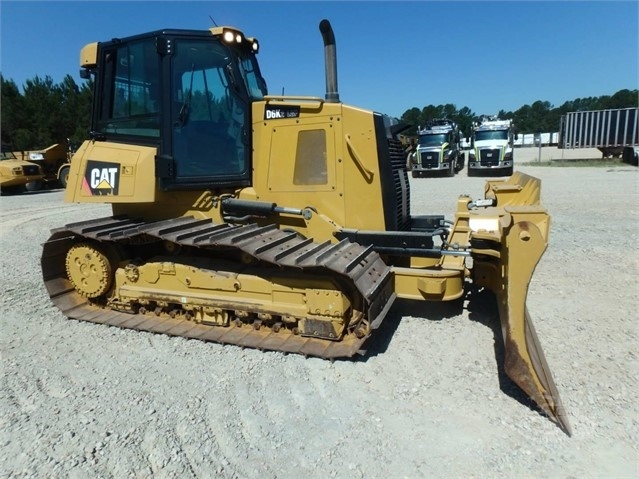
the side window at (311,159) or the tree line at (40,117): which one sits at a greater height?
the tree line at (40,117)

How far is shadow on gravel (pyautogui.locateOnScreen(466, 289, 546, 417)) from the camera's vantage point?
320 centimetres

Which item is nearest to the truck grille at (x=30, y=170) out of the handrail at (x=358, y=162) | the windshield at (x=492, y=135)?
the handrail at (x=358, y=162)

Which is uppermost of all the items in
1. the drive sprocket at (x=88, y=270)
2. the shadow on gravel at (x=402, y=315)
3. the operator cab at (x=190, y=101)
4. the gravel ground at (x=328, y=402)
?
the operator cab at (x=190, y=101)

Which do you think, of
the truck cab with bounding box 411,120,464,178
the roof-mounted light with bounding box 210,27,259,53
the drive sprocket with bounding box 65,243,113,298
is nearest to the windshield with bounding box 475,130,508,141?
the truck cab with bounding box 411,120,464,178

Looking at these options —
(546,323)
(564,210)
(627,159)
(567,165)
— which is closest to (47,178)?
(564,210)

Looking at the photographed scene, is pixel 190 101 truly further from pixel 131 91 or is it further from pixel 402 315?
pixel 402 315

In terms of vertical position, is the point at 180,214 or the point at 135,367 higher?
the point at 180,214

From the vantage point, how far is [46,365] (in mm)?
3850

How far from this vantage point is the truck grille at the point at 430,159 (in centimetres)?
2228

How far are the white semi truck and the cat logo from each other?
20.7 metres

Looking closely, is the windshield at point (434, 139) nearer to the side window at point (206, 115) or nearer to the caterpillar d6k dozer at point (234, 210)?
the caterpillar d6k dozer at point (234, 210)

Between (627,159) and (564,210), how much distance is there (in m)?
20.0

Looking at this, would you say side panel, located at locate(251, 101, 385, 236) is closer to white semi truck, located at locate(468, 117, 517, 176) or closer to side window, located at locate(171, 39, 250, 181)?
side window, located at locate(171, 39, 250, 181)

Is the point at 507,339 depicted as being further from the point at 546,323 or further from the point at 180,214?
the point at 180,214
